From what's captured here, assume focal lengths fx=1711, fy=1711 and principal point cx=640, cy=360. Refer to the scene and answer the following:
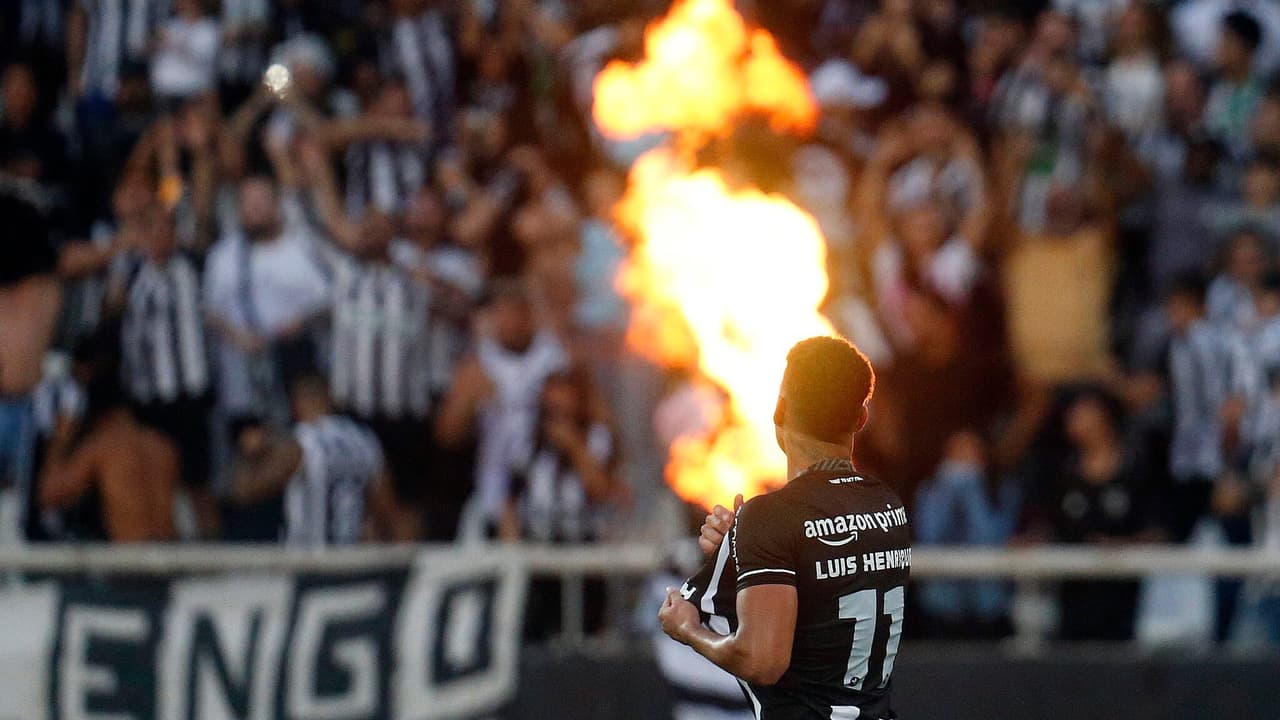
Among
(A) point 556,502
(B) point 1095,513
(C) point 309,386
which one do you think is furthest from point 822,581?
(C) point 309,386

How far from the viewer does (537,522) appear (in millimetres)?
8547

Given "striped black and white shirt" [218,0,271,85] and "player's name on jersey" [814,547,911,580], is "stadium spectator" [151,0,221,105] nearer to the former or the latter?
"striped black and white shirt" [218,0,271,85]

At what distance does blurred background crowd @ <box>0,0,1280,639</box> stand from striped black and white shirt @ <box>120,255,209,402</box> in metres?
0.02

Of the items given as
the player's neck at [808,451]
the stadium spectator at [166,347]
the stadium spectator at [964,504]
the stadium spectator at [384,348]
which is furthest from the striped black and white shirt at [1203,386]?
the player's neck at [808,451]

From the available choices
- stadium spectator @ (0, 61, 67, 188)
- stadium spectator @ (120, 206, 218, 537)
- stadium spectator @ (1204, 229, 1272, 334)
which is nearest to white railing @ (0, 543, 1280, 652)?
stadium spectator @ (120, 206, 218, 537)

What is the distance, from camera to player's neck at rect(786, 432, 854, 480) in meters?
4.04

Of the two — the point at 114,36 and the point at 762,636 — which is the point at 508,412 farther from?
the point at 762,636

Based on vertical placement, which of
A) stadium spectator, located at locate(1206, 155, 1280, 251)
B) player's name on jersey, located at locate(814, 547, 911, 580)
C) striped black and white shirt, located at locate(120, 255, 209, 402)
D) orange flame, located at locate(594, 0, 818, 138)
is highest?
orange flame, located at locate(594, 0, 818, 138)

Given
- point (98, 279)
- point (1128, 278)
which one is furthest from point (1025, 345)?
point (98, 279)

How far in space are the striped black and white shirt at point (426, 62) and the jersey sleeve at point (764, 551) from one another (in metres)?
6.73

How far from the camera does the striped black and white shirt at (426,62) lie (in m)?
10.4

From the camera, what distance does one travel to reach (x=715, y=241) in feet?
25.7

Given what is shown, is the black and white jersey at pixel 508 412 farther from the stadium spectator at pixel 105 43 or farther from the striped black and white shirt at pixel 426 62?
the stadium spectator at pixel 105 43

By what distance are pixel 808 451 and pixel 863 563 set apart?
0.29 meters
